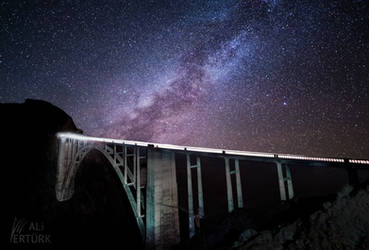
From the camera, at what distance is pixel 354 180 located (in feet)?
21.8

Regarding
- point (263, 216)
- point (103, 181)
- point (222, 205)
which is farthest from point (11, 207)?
point (222, 205)

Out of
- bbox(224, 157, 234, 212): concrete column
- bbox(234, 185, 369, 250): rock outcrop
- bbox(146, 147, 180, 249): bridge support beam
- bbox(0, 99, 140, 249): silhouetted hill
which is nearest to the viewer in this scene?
bbox(234, 185, 369, 250): rock outcrop

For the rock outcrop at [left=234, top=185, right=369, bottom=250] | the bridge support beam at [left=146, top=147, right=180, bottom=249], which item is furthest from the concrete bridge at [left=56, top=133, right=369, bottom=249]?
the rock outcrop at [left=234, top=185, right=369, bottom=250]

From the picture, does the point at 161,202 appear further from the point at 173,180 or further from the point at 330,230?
the point at 330,230

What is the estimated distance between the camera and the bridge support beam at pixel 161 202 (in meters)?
13.5

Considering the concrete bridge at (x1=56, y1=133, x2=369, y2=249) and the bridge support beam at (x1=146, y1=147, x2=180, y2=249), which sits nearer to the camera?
the concrete bridge at (x1=56, y1=133, x2=369, y2=249)

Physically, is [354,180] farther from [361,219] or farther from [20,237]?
[20,237]

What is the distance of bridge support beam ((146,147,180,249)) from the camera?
44.2 ft

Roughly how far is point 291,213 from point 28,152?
103ft

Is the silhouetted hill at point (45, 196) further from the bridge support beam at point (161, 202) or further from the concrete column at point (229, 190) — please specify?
the concrete column at point (229, 190)
